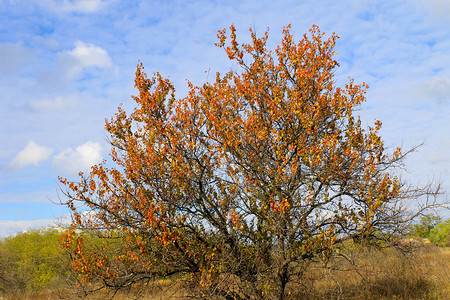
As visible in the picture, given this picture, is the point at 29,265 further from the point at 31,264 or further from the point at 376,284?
the point at 376,284

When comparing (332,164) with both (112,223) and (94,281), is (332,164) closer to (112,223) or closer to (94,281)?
(112,223)

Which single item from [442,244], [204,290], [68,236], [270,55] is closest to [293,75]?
[270,55]

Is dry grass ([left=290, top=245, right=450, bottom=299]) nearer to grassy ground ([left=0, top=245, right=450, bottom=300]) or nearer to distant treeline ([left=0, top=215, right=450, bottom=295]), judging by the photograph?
grassy ground ([left=0, top=245, right=450, bottom=300])

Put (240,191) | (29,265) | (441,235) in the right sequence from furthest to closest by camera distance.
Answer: (441,235)
(29,265)
(240,191)

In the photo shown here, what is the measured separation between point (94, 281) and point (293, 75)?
9739 millimetres

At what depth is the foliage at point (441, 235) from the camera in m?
43.2

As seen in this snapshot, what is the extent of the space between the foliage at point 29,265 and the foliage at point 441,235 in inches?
1619

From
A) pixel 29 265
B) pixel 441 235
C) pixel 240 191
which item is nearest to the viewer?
pixel 240 191

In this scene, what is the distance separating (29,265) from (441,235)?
47193 millimetres

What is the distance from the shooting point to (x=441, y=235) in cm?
4588

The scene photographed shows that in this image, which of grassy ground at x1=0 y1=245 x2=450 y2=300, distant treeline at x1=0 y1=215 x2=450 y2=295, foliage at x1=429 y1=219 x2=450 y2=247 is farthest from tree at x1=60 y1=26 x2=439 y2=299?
foliage at x1=429 y1=219 x2=450 y2=247

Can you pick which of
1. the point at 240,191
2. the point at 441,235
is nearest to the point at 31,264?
the point at 240,191

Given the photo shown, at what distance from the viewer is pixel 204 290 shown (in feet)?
34.7

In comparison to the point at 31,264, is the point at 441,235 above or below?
below
